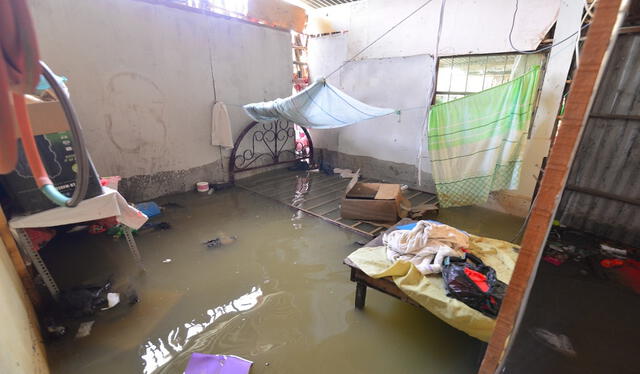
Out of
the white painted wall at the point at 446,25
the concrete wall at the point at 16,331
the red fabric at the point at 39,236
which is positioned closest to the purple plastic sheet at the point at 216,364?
the concrete wall at the point at 16,331

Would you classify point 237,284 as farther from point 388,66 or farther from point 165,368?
point 388,66

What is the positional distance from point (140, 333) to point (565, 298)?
2.88m

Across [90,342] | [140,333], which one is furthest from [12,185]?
[140,333]

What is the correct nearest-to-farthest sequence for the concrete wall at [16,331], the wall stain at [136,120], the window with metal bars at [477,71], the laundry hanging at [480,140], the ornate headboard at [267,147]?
the concrete wall at [16,331], the laundry hanging at [480,140], the window with metal bars at [477,71], the wall stain at [136,120], the ornate headboard at [267,147]

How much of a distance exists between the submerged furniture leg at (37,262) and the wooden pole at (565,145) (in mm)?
2524

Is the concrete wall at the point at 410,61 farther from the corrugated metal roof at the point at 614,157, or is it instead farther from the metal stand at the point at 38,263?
the metal stand at the point at 38,263

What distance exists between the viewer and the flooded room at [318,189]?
1377 mm

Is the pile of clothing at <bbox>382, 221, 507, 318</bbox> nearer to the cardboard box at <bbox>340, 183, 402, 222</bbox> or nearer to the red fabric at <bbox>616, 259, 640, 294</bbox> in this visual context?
the cardboard box at <bbox>340, 183, 402, 222</bbox>

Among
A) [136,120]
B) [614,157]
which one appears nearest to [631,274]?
[614,157]

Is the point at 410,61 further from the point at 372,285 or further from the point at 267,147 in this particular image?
the point at 372,285

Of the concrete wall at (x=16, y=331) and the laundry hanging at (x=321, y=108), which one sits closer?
the concrete wall at (x=16, y=331)

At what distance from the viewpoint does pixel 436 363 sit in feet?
4.91

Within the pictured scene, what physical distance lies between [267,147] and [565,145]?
4.52 m

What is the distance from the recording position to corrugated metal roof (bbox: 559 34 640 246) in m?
2.36
